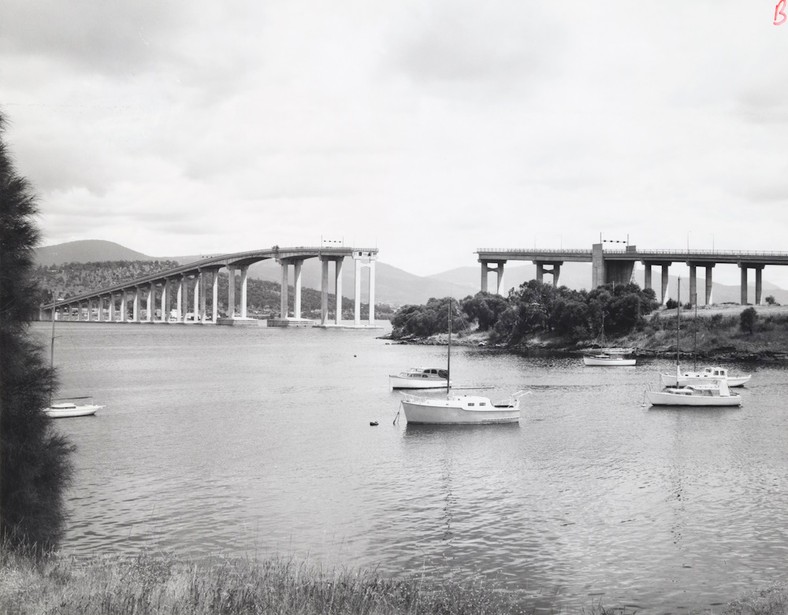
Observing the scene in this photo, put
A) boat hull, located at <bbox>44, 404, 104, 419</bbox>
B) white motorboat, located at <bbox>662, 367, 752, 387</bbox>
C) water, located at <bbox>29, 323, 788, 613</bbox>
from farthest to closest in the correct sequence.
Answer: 1. white motorboat, located at <bbox>662, 367, 752, 387</bbox>
2. boat hull, located at <bbox>44, 404, 104, 419</bbox>
3. water, located at <bbox>29, 323, 788, 613</bbox>

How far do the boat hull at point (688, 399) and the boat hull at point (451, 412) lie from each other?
60.4 feet

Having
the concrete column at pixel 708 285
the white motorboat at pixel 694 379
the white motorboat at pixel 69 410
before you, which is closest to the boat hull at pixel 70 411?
the white motorboat at pixel 69 410

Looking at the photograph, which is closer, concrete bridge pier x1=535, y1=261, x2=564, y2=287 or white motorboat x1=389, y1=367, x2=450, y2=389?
white motorboat x1=389, y1=367, x2=450, y2=389

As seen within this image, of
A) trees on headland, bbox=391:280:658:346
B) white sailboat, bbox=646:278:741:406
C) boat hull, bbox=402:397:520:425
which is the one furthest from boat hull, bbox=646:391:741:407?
trees on headland, bbox=391:280:658:346

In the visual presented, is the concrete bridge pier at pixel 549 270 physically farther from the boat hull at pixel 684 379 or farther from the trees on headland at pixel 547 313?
the boat hull at pixel 684 379

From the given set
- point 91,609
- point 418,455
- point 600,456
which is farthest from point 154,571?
point 600,456

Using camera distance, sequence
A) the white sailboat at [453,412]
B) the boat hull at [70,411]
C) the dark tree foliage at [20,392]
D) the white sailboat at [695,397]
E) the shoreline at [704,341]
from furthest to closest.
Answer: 1. the shoreline at [704,341]
2. the white sailboat at [695,397]
3. the boat hull at [70,411]
4. the white sailboat at [453,412]
5. the dark tree foliage at [20,392]

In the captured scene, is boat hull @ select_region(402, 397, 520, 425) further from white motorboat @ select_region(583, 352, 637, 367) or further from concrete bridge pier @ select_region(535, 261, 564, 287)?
concrete bridge pier @ select_region(535, 261, 564, 287)

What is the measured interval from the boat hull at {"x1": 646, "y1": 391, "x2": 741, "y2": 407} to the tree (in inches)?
2468

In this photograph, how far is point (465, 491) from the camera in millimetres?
31531

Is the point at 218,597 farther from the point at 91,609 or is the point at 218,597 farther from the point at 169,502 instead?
the point at 169,502

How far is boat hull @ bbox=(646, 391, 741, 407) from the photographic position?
61.1 metres

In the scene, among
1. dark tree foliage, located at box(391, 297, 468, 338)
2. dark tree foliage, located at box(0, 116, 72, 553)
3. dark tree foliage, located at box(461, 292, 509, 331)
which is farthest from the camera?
dark tree foliage, located at box(391, 297, 468, 338)

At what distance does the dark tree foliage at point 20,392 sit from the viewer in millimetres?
13805
